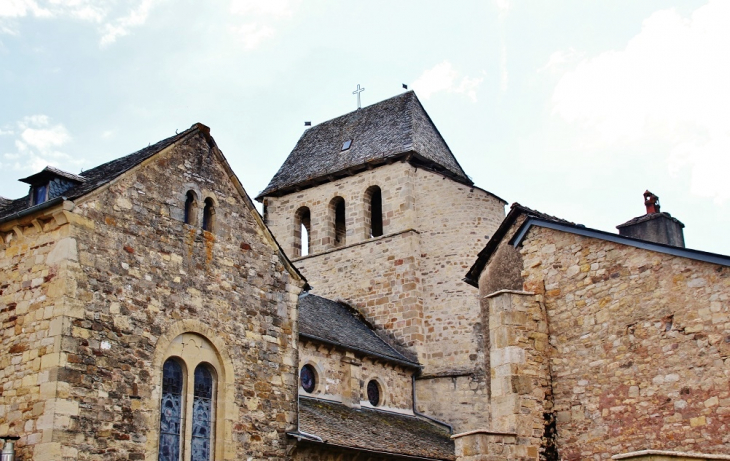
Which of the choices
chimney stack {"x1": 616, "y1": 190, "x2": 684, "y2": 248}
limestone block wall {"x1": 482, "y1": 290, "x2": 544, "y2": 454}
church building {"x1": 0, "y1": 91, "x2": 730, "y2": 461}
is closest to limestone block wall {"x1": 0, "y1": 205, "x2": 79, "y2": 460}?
church building {"x1": 0, "y1": 91, "x2": 730, "y2": 461}

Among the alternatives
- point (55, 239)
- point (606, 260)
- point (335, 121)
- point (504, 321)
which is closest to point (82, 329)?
point (55, 239)

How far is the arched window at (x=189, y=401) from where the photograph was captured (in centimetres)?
1309

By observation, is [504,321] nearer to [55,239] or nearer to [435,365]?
[55,239]

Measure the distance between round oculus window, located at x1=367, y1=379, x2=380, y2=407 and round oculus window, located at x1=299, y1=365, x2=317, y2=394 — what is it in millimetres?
2212

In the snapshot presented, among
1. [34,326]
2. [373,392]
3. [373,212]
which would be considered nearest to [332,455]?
[373,392]

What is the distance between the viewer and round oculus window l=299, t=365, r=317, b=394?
18781 mm

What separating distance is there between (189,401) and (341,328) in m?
8.59

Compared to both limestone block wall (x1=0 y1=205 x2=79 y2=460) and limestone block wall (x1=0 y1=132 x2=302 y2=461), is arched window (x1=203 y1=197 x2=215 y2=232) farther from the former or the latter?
limestone block wall (x1=0 y1=205 x2=79 y2=460)

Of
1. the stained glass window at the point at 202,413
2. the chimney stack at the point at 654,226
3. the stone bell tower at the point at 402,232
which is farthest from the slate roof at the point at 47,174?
the stone bell tower at the point at 402,232

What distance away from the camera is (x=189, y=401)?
44.2 feet

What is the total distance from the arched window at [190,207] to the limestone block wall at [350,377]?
5.24 meters

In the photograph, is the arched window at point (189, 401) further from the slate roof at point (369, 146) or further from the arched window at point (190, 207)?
the slate roof at point (369, 146)

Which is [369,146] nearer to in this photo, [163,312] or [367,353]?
[367,353]

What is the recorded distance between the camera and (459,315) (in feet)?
77.0
